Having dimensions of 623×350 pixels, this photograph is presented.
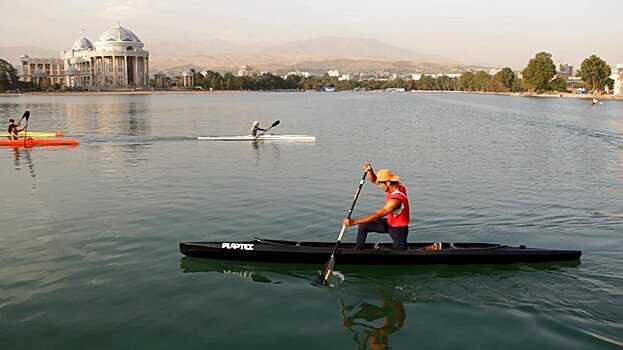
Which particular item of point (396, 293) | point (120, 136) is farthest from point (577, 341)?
point (120, 136)

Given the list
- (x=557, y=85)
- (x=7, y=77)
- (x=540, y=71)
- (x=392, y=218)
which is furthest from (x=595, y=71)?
(x=7, y=77)

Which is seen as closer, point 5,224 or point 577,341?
point 577,341

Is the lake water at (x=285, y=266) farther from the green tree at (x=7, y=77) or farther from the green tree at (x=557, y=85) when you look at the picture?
the green tree at (x=557, y=85)

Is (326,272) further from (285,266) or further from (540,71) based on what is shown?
(540,71)

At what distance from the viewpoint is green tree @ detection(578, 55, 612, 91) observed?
156 meters

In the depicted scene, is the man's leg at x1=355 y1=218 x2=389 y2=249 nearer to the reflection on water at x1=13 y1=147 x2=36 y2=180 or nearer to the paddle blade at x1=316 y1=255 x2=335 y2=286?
the paddle blade at x1=316 y1=255 x2=335 y2=286

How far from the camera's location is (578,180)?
26359 millimetres

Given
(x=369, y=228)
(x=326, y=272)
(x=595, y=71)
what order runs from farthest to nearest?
1. (x=595, y=71)
2. (x=369, y=228)
3. (x=326, y=272)

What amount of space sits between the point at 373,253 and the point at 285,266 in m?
2.20

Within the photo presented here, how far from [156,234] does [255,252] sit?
4.39 meters

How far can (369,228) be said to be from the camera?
517 inches

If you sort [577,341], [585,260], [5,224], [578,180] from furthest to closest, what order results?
1. [578,180]
2. [5,224]
3. [585,260]
4. [577,341]

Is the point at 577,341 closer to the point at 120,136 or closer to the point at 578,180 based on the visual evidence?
the point at 578,180

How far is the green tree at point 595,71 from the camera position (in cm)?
15588
